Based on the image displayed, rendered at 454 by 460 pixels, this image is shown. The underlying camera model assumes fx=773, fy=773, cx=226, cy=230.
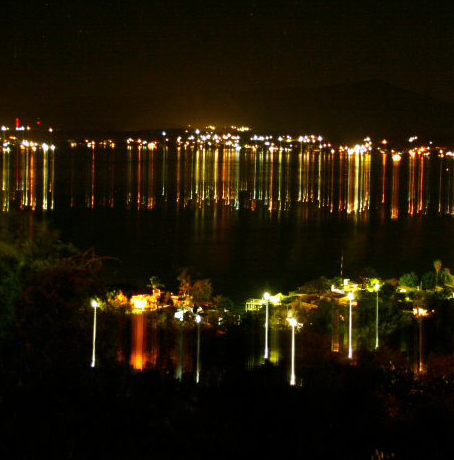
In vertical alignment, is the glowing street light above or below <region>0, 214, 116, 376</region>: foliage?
below

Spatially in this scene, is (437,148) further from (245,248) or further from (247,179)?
(245,248)

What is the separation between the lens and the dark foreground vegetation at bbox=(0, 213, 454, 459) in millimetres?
3311

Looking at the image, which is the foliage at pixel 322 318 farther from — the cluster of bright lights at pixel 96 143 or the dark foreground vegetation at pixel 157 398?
the cluster of bright lights at pixel 96 143

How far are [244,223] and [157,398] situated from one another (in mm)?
18945

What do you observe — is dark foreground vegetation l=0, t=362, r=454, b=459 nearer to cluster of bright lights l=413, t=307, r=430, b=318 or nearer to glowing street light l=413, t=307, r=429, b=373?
glowing street light l=413, t=307, r=429, b=373

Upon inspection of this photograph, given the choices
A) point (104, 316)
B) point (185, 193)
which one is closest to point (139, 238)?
point (185, 193)

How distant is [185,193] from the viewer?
103ft

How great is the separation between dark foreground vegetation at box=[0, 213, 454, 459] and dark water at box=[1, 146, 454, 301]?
4845mm

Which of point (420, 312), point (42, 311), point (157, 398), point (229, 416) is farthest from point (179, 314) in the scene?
point (229, 416)

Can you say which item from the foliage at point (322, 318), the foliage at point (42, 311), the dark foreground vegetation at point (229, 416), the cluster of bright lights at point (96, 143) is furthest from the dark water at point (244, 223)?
the cluster of bright lights at point (96, 143)

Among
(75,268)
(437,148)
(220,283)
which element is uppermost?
(437,148)

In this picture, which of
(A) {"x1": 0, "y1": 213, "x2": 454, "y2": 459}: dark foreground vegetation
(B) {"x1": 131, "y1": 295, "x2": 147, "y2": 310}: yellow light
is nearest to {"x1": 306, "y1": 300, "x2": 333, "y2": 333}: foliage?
(A) {"x1": 0, "y1": 213, "x2": 454, "y2": 459}: dark foreground vegetation

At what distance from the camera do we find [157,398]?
13.2 feet

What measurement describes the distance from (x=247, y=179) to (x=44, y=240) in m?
35.2
